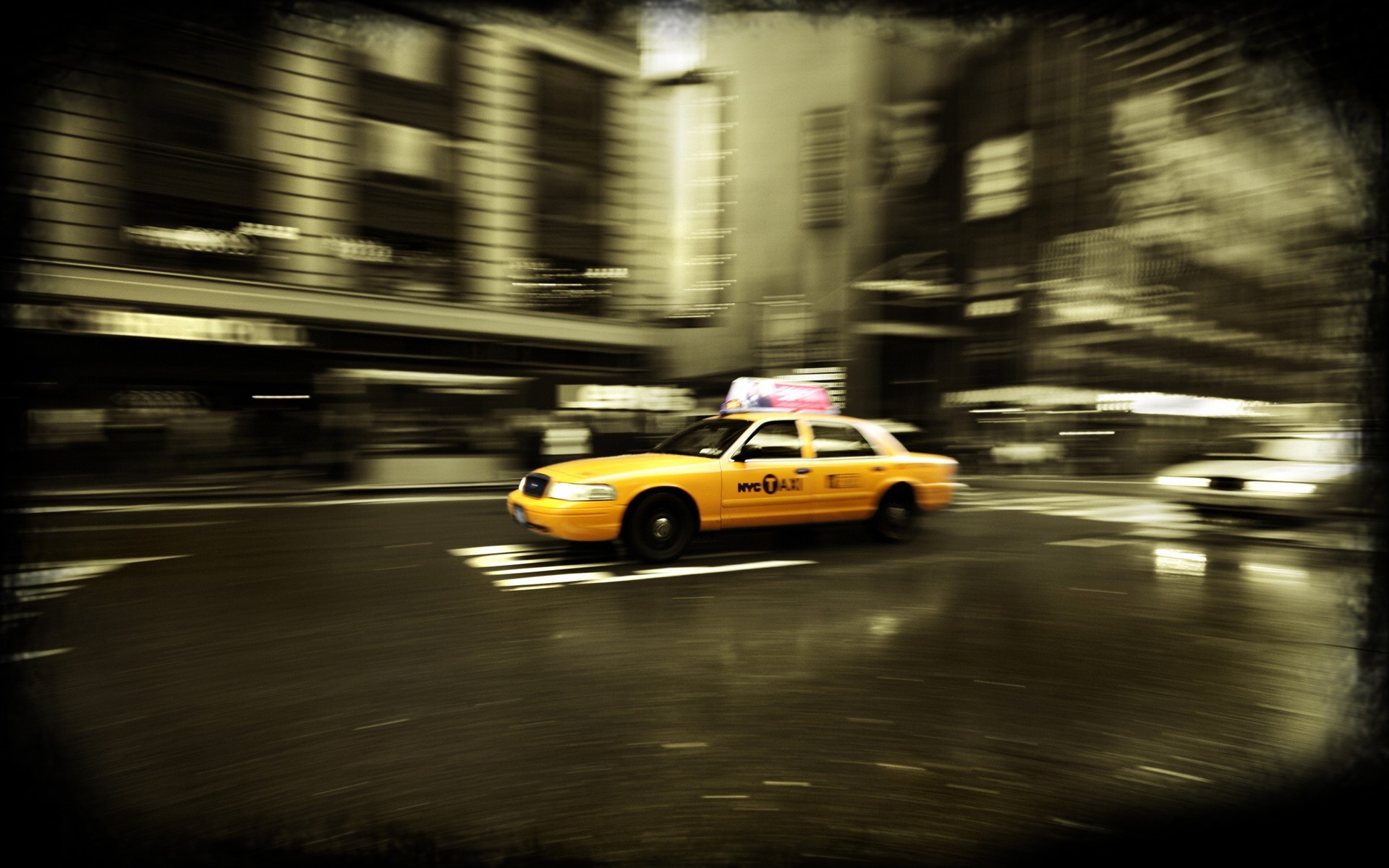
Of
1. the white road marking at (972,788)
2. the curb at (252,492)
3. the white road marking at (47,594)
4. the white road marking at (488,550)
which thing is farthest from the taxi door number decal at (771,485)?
the curb at (252,492)

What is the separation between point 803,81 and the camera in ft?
79.1

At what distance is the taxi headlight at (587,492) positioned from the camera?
673cm

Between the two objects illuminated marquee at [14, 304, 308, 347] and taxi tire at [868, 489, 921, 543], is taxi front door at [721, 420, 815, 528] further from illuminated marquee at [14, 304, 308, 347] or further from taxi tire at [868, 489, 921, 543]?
illuminated marquee at [14, 304, 308, 347]

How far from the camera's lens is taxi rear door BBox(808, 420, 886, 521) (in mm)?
7910

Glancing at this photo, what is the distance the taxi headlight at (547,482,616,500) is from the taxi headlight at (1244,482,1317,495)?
791cm

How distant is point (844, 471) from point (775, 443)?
2.93ft

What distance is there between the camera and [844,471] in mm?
8039

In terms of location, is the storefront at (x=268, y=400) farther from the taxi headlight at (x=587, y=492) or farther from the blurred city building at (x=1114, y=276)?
the blurred city building at (x=1114, y=276)

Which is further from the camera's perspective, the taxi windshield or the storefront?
the storefront

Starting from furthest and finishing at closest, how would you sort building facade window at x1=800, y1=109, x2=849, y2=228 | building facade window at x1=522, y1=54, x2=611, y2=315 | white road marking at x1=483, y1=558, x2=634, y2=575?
building facade window at x1=800, y1=109, x2=849, y2=228 → building facade window at x1=522, y1=54, x2=611, y2=315 → white road marking at x1=483, y1=558, x2=634, y2=575

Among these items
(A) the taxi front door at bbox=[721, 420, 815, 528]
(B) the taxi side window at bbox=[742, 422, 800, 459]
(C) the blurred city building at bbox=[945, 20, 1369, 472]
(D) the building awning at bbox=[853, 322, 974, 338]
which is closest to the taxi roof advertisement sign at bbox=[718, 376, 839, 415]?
(B) the taxi side window at bbox=[742, 422, 800, 459]

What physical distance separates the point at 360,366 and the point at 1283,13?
18629 millimetres

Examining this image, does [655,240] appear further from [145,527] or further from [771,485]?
[771,485]

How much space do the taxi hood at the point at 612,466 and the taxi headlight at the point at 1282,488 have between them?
6890 mm
